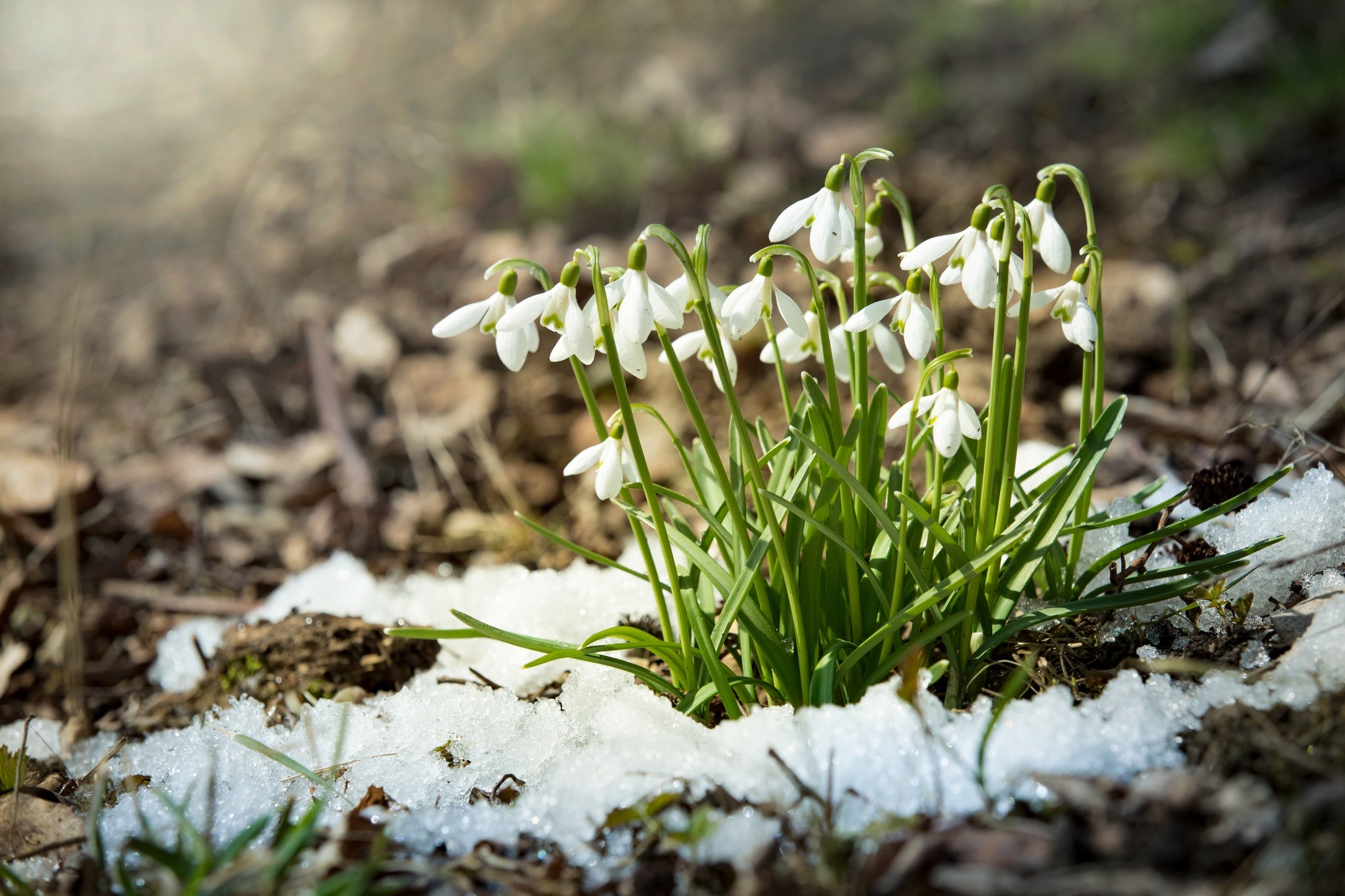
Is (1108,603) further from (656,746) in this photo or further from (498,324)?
(498,324)

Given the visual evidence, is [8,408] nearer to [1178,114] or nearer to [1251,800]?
[1251,800]

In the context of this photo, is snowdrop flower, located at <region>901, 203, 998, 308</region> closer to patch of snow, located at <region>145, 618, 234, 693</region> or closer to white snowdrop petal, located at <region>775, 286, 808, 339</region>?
white snowdrop petal, located at <region>775, 286, 808, 339</region>

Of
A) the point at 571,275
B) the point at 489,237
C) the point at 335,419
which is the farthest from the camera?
the point at 489,237

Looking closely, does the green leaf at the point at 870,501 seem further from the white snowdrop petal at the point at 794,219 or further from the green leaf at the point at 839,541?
the white snowdrop petal at the point at 794,219

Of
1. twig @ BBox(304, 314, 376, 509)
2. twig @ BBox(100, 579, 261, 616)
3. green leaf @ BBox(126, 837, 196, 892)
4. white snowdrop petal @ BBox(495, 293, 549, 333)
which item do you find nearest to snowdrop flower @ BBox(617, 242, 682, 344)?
white snowdrop petal @ BBox(495, 293, 549, 333)

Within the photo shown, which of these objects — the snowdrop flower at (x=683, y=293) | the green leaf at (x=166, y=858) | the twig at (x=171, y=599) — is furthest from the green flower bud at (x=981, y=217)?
the twig at (x=171, y=599)

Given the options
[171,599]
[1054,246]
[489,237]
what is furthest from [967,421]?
[489,237]

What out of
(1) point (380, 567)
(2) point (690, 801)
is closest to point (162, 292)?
(1) point (380, 567)
